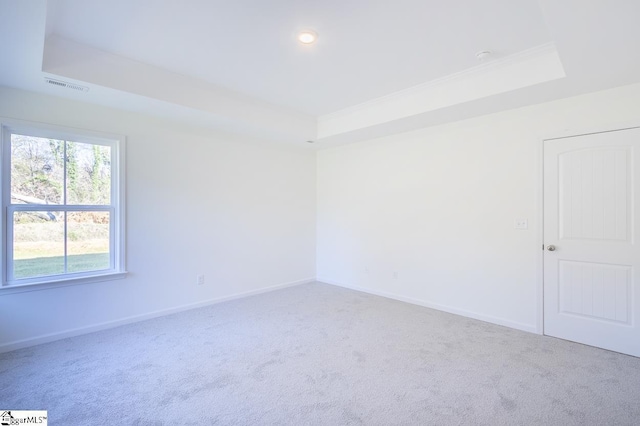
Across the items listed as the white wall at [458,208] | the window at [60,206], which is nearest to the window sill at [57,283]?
the window at [60,206]

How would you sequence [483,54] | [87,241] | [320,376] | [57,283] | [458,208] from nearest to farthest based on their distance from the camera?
[320,376] < [483,54] < [57,283] < [87,241] < [458,208]

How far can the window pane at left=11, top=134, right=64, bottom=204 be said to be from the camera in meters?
2.99

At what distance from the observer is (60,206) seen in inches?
126

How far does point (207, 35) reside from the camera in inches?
100

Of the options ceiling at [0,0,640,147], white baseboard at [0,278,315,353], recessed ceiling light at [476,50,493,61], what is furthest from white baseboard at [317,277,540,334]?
recessed ceiling light at [476,50,493,61]

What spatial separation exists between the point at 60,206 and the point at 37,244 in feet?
1.38

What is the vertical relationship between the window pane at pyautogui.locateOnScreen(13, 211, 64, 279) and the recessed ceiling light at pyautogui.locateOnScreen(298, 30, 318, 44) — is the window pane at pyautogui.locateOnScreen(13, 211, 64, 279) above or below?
below

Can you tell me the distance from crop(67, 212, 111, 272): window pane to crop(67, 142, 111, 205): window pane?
0.17 m

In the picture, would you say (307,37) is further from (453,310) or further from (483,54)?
(453,310)

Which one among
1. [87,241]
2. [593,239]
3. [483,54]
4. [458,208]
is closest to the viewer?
[483,54]

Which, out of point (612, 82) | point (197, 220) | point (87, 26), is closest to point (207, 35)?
point (87, 26)

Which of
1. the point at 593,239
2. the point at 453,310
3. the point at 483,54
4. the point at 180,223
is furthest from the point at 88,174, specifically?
the point at 593,239

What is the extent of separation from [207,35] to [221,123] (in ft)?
5.02

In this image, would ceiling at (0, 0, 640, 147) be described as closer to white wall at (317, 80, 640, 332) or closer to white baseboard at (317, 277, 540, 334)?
white wall at (317, 80, 640, 332)
